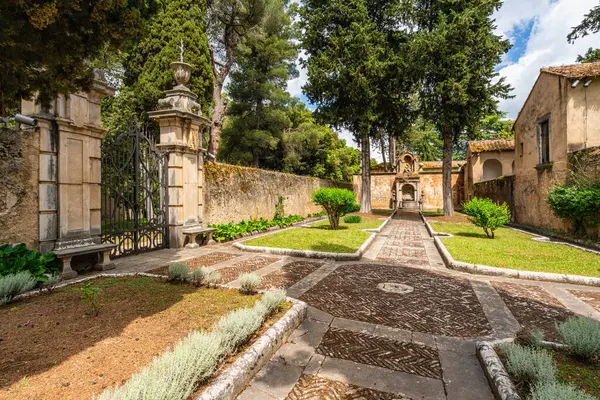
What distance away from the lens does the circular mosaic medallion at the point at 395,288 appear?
18.0 feet

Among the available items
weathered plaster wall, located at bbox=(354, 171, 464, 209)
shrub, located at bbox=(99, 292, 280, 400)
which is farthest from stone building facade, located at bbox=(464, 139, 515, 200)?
→ shrub, located at bbox=(99, 292, 280, 400)

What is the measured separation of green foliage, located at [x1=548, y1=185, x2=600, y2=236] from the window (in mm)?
3312

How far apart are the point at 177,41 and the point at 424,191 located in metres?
28.5

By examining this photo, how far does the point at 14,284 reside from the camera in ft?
14.0

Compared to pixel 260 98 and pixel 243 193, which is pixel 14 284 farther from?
pixel 260 98

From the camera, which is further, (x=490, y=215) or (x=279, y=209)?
(x=279, y=209)

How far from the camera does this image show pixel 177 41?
16453 mm

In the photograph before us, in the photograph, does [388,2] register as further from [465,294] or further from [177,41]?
[465,294]

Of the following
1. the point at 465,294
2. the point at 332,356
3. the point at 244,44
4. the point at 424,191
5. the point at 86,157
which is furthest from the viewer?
the point at 424,191

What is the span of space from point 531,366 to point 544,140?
16104 mm

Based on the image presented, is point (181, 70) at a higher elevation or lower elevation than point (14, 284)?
higher

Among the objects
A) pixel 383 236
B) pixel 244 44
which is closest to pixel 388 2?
pixel 244 44

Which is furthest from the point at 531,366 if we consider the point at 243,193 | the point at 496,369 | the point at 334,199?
the point at 243,193

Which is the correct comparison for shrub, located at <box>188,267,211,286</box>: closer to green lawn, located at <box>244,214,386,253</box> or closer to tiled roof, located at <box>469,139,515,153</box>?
green lawn, located at <box>244,214,386,253</box>
